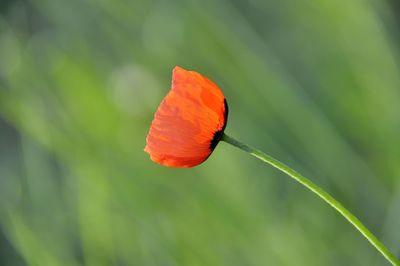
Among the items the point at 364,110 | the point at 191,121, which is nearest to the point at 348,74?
the point at 364,110

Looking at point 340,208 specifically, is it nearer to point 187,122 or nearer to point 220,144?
point 187,122

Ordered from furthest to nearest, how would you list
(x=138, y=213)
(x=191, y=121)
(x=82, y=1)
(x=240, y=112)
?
(x=82, y=1) → (x=240, y=112) → (x=138, y=213) → (x=191, y=121)

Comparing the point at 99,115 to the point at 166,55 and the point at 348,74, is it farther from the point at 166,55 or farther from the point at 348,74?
the point at 348,74

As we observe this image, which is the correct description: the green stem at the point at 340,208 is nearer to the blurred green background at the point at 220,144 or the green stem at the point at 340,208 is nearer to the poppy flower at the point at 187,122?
the poppy flower at the point at 187,122

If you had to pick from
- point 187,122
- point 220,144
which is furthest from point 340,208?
point 220,144

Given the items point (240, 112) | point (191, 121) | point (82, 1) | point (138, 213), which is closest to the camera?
point (191, 121)

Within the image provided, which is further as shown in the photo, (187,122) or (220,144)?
(220,144)
